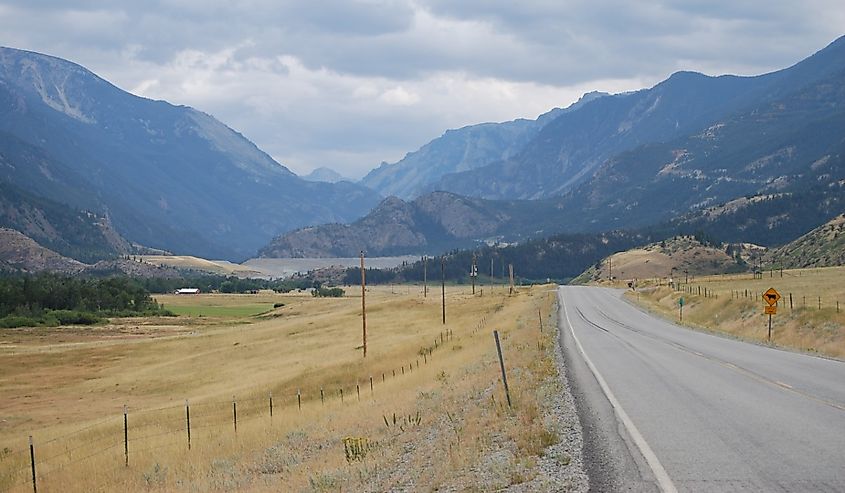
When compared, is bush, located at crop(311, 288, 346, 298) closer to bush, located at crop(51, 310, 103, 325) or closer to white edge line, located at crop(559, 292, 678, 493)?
bush, located at crop(51, 310, 103, 325)

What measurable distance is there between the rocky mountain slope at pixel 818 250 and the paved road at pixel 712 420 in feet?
425

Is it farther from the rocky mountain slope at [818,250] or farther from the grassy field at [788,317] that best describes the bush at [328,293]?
the grassy field at [788,317]

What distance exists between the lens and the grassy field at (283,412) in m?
14.2

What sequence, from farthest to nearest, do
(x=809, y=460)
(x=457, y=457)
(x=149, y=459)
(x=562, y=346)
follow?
(x=562, y=346) < (x=149, y=459) < (x=457, y=457) < (x=809, y=460)

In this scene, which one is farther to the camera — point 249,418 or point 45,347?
point 45,347

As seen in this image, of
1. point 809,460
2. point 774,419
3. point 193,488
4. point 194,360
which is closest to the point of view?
point 809,460

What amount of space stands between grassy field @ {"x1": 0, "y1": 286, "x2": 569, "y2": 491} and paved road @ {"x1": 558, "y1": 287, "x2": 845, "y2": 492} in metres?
1.12

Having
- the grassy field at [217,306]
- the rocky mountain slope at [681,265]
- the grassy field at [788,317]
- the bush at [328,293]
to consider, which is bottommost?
the grassy field at [217,306]

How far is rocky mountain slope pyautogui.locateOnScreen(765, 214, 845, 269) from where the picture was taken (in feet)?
478

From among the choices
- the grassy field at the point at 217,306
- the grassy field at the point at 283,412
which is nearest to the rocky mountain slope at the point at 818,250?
the grassy field at the point at 283,412

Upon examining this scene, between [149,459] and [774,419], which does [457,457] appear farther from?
[149,459]

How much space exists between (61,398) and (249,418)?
82.8 ft

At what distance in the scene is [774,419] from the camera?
14.1 m

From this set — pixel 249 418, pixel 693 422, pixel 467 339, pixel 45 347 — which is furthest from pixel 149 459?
pixel 45 347
